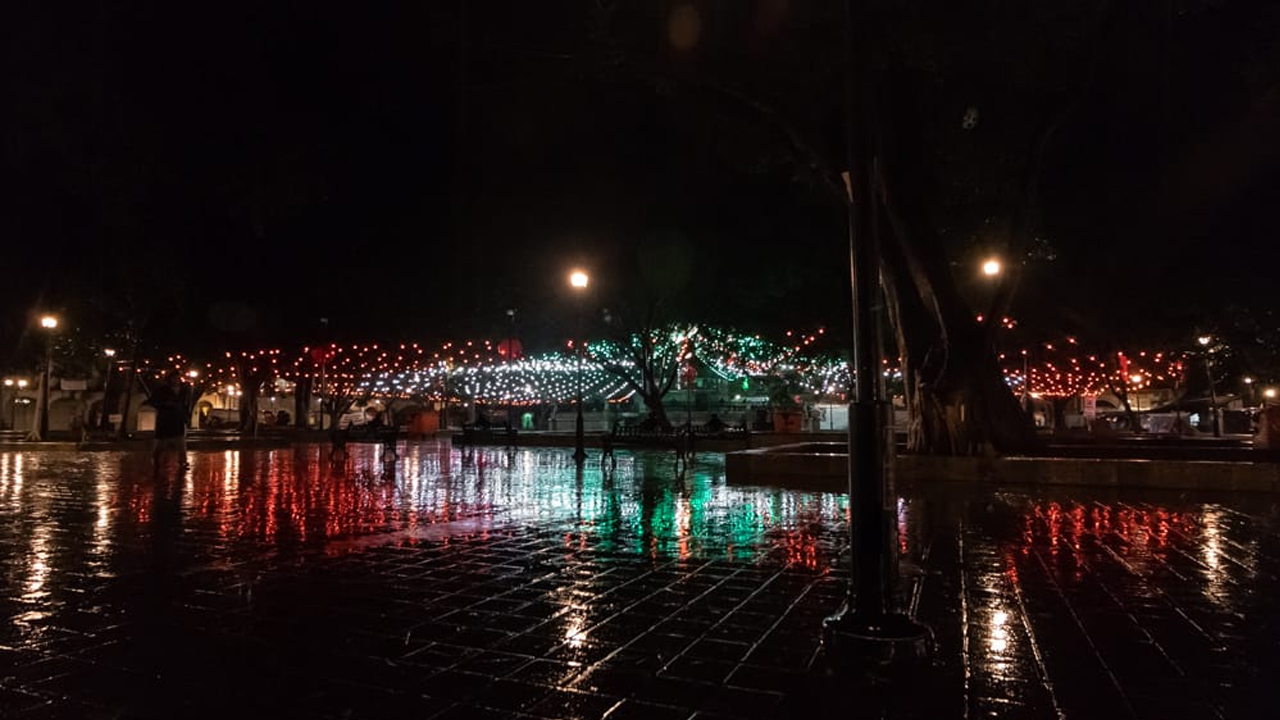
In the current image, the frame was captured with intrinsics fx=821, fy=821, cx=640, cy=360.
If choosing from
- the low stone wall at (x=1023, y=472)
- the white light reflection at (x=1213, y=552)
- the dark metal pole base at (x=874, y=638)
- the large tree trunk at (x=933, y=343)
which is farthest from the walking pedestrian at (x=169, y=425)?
the white light reflection at (x=1213, y=552)

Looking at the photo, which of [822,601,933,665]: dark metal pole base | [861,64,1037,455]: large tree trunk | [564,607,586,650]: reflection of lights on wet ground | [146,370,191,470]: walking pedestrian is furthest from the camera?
[146,370,191,470]: walking pedestrian

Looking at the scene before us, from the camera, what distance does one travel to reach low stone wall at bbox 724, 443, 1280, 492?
12547 millimetres

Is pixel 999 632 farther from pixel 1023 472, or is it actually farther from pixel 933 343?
pixel 933 343

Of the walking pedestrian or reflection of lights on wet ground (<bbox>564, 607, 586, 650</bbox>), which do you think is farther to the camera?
the walking pedestrian

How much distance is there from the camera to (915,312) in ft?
51.5

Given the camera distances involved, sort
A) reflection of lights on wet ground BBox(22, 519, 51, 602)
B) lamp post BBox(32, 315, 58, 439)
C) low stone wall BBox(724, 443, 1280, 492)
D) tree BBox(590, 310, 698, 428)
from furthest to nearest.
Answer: tree BBox(590, 310, 698, 428)
lamp post BBox(32, 315, 58, 439)
low stone wall BBox(724, 443, 1280, 492)
reflection of lights on wet ground BBox(22, 519, 51, 602)

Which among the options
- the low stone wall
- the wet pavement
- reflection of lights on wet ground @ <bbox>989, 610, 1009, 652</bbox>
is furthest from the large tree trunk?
reflection of lights on wet ground @ <bbox>989, 610, 1009, 652</bbox>

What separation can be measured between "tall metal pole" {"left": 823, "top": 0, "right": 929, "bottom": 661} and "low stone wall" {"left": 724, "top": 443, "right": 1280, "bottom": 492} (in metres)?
8.75

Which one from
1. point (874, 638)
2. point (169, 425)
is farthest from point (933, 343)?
point (169, 425)

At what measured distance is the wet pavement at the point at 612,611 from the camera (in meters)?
3.85

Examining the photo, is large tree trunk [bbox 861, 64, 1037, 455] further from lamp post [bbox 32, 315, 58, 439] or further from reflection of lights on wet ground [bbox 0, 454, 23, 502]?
lamp post [bbox 32, 315, 58, 439]

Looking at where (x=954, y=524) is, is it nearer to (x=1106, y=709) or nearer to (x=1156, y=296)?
(x=1106, y=709)

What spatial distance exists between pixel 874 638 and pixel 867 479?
862 mm

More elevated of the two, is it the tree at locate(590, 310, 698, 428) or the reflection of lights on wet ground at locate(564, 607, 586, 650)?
the tree at locate(590, 310, 698, 428)
